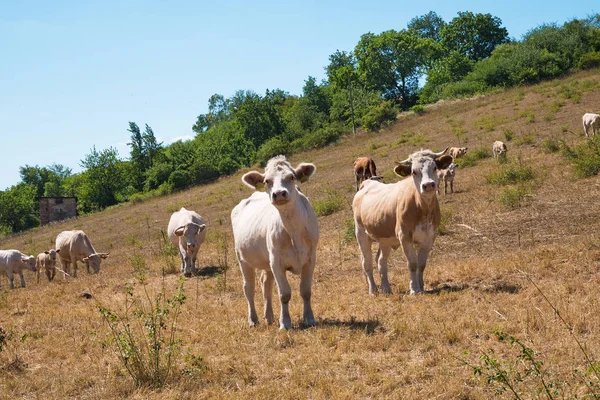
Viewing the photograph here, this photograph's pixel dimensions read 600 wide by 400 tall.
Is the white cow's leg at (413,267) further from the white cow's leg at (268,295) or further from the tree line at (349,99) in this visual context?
the tree line at (349,99)

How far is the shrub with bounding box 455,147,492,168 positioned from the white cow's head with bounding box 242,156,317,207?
20.1 metres

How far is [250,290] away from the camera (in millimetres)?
8703

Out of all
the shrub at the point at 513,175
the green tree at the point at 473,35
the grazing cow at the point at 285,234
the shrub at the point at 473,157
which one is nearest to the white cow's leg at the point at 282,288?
the grazing cow at the point at 285,234

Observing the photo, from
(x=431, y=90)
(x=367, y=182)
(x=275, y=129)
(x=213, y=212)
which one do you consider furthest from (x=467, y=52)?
(x=367, y=182)

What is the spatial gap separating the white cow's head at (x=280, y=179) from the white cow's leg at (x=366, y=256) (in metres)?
2.80

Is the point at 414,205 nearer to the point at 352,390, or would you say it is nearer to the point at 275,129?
the point at 352,390

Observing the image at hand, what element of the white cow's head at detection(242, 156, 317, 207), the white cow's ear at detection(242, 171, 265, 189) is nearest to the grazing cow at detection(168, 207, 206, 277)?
A: the white cow's ear at detection(242, 171, 265, 189)

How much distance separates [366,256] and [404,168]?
1788 millimetres

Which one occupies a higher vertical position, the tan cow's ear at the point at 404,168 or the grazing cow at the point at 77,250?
the tan cow's ear at the point at 404,168

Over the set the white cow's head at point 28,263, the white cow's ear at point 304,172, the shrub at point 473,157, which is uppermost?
the white cow's ear at point 304,172

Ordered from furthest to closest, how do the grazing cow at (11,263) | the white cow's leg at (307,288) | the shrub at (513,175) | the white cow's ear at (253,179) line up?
the grazing cow at (11,263) < the shrub at (513,175) < the white cow's ear at (253,179) < the white cow's leg at (307,288)

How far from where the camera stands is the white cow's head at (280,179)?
728 cm

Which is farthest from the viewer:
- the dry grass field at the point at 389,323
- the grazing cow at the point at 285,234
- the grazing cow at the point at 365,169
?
the grazing cow at the point at 365,169

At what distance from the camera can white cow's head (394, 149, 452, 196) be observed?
9008 millimetres
